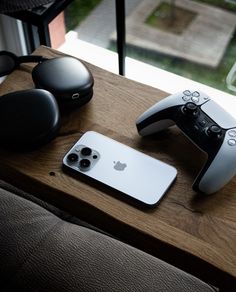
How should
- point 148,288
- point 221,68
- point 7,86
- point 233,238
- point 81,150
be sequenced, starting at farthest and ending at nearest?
point 221,68, point 7,86, point 81,150, point 233,238, point 148,288

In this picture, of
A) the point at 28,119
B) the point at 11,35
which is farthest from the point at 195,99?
the point at 11,35

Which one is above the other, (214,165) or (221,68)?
(214,165)

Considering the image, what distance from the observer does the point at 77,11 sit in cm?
143

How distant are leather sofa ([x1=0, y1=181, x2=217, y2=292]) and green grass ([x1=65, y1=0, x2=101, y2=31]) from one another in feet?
2.98

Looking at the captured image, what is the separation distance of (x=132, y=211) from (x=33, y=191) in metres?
0.18

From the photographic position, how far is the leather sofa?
52cm

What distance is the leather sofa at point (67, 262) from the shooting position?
0.52 meters

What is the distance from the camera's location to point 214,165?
2.37ft

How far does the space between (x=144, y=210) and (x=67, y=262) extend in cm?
21

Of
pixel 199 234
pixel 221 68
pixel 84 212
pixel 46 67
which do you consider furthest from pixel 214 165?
pixel 221 68

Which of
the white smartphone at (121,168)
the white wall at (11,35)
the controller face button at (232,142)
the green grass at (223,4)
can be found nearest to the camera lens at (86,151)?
the white smartphone at (121,168)

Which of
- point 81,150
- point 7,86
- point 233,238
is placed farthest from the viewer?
point 7,86

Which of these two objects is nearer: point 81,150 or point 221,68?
Answer: point 81,150

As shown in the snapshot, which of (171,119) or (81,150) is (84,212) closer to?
(81,150)
